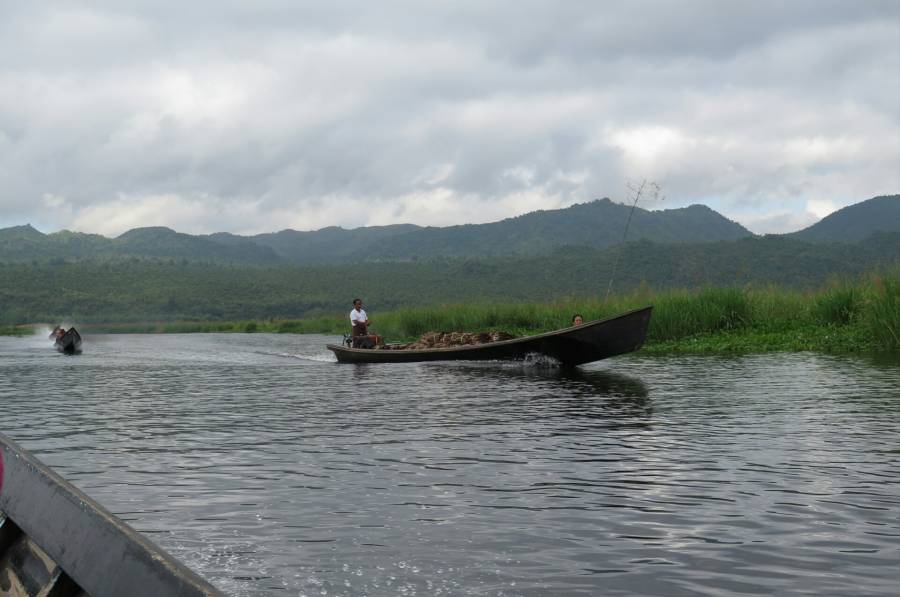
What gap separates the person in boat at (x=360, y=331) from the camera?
81.1ft

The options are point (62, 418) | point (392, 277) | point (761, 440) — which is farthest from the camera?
point (392, 277)

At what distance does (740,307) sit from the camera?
25.6m

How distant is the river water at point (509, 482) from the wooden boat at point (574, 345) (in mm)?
1867

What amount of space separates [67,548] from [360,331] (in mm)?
22818

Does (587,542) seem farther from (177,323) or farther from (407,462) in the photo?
(177,323)

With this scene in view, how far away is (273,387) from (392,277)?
9583cm

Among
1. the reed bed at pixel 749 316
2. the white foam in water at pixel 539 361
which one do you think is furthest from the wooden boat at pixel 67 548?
the reed bed at pixel 749 316

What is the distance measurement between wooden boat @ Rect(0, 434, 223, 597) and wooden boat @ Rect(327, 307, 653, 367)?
14.4m

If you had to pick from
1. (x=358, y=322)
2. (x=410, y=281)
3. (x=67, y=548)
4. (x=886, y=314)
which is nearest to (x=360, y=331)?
(x=358, y=322)

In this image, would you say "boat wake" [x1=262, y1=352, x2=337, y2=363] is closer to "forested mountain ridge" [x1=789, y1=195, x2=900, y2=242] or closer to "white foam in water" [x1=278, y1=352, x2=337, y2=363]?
"white foam in water" [x1=278, y1=352, x2=337, y2=363]

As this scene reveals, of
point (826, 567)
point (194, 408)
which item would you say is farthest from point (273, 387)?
point (826, 567)

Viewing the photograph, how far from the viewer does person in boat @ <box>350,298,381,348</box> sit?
81.1ft

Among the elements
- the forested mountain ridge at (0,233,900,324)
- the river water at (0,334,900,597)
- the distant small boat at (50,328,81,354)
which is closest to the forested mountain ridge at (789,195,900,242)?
the forested mountain ridge at (0,233,900,324)

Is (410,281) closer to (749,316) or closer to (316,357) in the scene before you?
(316,357)
